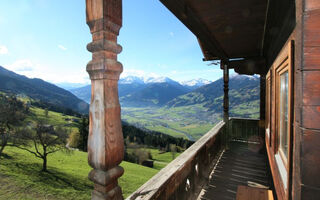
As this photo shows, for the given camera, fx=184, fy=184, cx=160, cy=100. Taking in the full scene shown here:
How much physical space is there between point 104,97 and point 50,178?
50.4 metres

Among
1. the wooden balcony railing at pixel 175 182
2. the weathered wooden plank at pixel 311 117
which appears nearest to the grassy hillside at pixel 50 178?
the wooden balcony railing at pixel 175 182

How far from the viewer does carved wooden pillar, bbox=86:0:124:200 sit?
4.41 feet

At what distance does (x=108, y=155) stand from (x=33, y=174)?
52.4m

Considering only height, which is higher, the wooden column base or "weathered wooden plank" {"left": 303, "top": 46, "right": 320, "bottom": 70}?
"weathered wooden plank" {"left": 303, "top": 46, "right": 320, "bottom": 70}

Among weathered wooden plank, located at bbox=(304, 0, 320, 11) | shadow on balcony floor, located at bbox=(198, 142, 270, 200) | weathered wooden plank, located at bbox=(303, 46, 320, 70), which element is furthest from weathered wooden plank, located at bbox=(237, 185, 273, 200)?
weathered wooden plank, located at bbox=(304, 0, 320, 11)

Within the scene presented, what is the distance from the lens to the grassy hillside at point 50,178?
3616 cm

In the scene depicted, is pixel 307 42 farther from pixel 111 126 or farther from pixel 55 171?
pixel 55 171

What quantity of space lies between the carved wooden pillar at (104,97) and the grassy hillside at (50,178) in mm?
38057

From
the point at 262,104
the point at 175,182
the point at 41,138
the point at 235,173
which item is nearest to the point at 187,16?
the point at 175,182

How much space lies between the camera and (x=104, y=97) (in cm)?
135

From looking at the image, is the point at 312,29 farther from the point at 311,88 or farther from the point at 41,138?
the point at 41,138

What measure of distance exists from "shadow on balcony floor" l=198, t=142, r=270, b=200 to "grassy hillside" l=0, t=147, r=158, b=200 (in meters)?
34.0

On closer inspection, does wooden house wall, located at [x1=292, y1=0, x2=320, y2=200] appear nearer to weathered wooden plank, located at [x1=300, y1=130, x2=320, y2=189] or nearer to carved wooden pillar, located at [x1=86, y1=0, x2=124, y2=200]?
weathered wooden plank, located at [x1=300, y1=130, x2=320, y2=189]

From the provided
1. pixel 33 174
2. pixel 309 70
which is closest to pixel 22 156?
pixel 33 174
